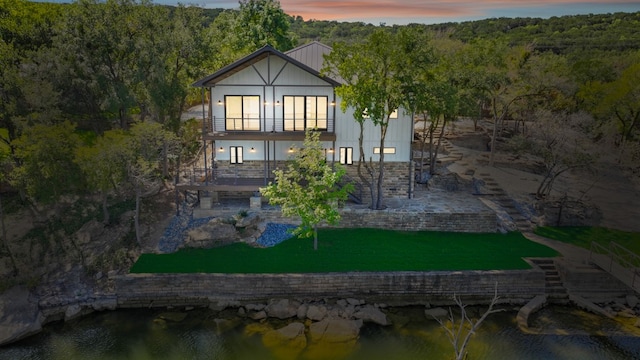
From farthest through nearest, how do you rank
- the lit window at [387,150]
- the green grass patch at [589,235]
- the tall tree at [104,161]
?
the lit window at [387,150] → the green grass patch at [589,235] → the tall tree at [104,161]

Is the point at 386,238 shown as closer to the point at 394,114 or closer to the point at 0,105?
the point at 394,114

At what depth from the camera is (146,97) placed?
34594mm

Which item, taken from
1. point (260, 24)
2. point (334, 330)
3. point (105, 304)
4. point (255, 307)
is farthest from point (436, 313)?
point (260, 24)

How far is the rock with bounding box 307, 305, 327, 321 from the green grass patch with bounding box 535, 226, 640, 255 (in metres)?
14.9

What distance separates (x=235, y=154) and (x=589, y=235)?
890 inches

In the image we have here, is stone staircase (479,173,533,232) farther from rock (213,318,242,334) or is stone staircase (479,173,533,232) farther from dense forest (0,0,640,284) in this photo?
rock (213,318,242,334)

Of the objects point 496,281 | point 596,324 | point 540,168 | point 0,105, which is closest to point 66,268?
point 0,105

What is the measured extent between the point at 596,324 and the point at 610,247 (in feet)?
18.0

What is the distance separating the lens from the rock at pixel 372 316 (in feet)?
76.0

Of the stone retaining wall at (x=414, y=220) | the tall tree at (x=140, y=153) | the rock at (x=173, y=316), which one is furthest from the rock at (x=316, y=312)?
the tall tree at (x=140, y=153)

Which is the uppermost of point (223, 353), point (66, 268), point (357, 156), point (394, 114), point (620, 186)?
point (394, 114)

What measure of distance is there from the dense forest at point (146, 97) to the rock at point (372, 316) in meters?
11.0

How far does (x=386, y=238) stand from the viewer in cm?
2847

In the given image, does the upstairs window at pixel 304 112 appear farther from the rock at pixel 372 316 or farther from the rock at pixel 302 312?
the rock at pixel 372 316
